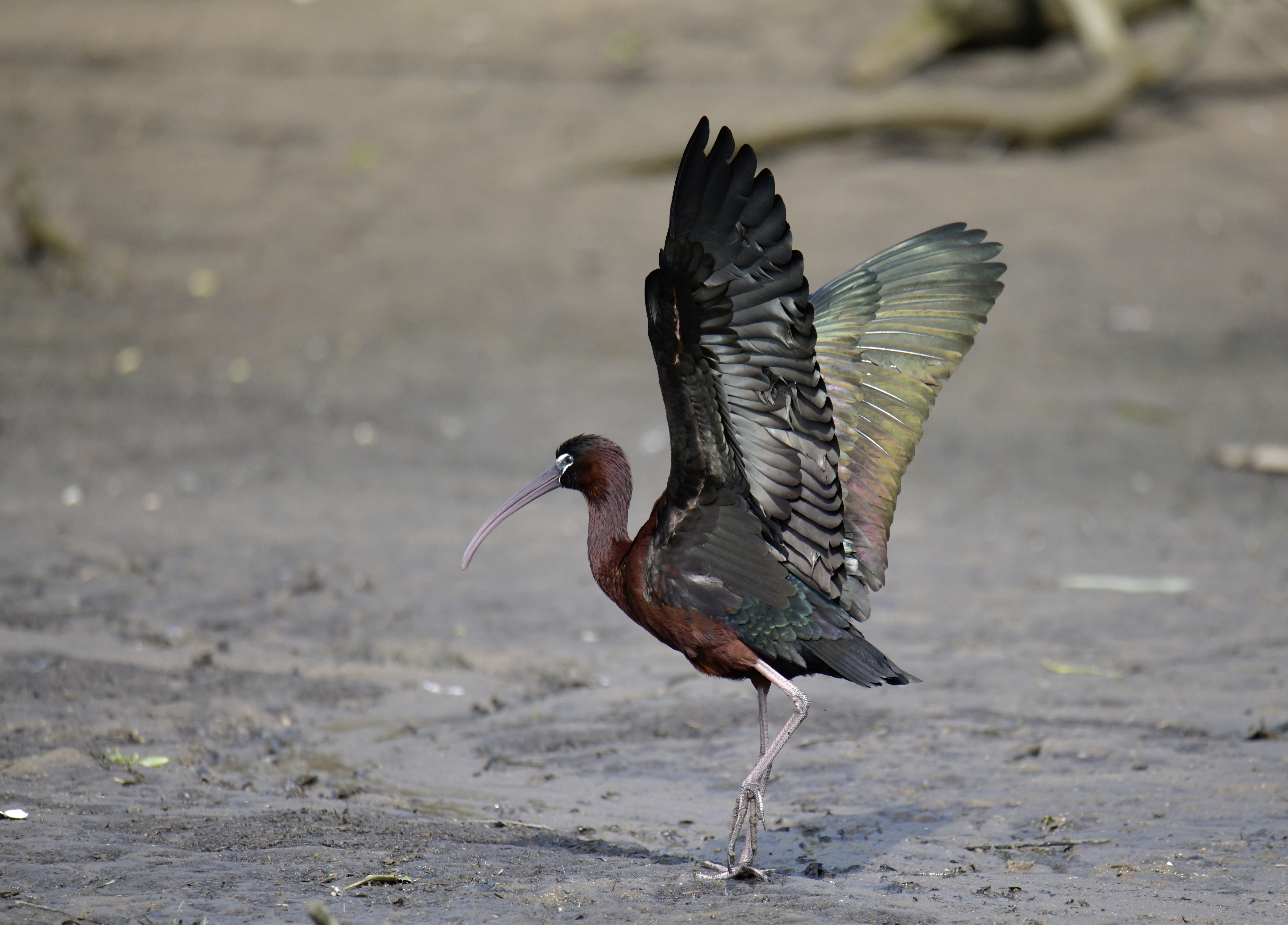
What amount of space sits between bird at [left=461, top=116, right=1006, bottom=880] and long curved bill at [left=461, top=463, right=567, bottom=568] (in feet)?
0.04

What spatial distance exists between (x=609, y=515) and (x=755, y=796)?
0.95 metres

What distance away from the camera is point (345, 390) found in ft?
32.3

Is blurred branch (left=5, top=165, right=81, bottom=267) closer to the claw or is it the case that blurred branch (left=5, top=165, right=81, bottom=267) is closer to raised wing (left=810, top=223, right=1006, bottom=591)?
raised wing (left=810, top=223, right=1006, bottom=591)

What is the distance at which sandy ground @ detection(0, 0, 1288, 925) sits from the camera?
165 inches

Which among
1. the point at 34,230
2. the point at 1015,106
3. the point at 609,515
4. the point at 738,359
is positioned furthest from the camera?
the point at 1015,106

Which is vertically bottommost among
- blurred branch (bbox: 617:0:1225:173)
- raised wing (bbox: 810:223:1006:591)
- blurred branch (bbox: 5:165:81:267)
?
raised wing (bbox: 810:223:1006:591)

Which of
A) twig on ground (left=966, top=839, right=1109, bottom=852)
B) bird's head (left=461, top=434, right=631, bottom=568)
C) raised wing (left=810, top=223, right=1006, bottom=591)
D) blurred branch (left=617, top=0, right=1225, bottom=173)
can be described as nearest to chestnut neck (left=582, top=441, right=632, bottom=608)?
bird's head (left=461, top=434, right=631, bottom=568)

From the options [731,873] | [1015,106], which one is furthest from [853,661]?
[1015,106]

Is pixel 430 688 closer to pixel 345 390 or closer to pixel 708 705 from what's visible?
pixel 708 705

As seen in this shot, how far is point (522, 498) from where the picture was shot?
15.3 feet

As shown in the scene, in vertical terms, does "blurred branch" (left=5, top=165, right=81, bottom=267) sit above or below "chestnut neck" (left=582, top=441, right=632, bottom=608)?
above

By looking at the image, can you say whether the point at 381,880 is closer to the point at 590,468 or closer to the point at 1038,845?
the point at 590,468

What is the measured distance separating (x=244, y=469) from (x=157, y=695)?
139 inches

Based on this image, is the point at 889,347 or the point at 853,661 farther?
the point at 889,347
